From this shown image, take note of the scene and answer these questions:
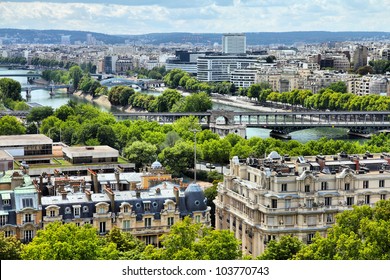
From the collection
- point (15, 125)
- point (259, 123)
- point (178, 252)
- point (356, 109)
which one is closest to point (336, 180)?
point (178, 252)

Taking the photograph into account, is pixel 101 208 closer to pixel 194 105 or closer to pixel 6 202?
pixel 6 202

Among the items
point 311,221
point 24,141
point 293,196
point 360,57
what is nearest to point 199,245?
point 293,196

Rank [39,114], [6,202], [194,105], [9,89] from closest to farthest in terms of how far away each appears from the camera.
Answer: [6,202] < [39,114] < [194,105] < [9,89]

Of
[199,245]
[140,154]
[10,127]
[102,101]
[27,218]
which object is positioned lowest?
[102,101]

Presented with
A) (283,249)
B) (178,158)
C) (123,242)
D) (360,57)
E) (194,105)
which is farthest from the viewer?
(360,57)

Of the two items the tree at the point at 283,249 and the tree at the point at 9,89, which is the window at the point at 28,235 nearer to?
the tree at the point at 283,249

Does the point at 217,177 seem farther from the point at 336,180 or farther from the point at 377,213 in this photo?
the point at 377,213

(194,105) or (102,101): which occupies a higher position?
(194,105)

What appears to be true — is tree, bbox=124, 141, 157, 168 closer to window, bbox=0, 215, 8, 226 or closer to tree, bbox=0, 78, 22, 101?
window, bbox=0, 215, 8, 226
